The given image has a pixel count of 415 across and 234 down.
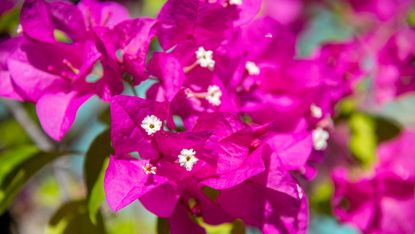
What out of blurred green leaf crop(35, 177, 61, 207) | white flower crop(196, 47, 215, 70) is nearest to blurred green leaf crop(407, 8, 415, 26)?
white flower crop(196, 47, 215, 70)

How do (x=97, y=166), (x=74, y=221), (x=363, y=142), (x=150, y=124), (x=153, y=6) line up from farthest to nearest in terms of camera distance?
1. (x=153, y=6)
2. (x=363, y=142)
3. (x=74, y=221)
4. (x=97, y=166)
5. (x=150, y=124)

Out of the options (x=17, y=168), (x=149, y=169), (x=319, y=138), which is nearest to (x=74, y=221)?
(x=17, y=168)

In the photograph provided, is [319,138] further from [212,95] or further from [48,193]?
[48,193]

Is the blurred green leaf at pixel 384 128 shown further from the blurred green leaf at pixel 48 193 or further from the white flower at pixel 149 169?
the blurred green leaf at pixel 48 193

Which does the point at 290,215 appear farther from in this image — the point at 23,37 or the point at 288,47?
the point at 23,37

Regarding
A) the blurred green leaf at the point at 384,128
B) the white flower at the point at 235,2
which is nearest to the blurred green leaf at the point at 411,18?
the blurred green leaf at the point at 384,128

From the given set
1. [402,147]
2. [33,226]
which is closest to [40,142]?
[402,147]
